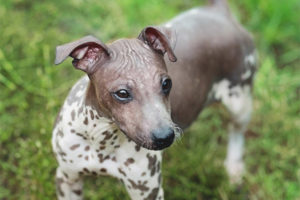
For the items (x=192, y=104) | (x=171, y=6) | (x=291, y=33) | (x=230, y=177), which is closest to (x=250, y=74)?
(x=192, y=104)

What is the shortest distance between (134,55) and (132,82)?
134 millimetres

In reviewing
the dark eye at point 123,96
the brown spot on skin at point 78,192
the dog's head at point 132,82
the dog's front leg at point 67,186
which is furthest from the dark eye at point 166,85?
the brown spot on skin at point 78,192

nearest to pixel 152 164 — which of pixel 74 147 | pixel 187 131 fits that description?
pixel 74 147

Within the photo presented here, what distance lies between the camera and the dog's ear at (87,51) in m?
2.04

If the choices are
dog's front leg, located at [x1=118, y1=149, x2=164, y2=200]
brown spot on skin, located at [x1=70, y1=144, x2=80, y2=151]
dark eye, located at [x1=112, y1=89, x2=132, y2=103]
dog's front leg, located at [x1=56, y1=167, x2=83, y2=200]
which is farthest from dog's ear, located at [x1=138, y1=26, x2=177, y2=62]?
dog's front leg, located at [x1=56, y1=167, x2=83, y2=200]

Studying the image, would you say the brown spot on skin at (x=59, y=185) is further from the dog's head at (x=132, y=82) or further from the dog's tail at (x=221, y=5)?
the dog's tail at (x=221, y=5)

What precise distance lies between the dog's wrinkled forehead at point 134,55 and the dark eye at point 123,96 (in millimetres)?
103

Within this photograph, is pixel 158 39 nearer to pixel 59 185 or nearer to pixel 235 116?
pixel 59 185

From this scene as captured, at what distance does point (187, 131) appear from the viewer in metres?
3.84

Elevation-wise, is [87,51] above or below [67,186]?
above

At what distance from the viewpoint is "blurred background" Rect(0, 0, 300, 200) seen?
10.8 feet

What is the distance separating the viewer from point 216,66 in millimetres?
2916

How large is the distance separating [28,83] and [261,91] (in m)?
1.87

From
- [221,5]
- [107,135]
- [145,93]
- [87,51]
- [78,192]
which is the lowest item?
[78,192]
